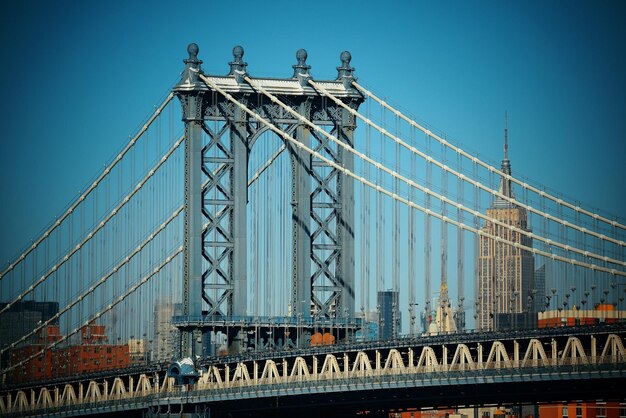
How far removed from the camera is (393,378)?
148m

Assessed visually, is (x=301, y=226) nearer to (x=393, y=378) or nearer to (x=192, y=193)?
(x=192, y=193)

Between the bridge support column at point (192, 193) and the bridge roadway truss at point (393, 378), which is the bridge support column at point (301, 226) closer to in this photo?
the bridge roadway truss at point (393, 378)

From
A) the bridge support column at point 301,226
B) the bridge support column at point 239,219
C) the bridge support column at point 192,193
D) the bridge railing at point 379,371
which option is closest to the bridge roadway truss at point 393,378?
the bridge railing at point 379,371

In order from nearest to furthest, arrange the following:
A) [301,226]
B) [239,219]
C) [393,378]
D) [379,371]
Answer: [393,378] < [379,371] < [239,219] < [301,226]

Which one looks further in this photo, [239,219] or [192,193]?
[239,219]

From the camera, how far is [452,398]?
15162 centimetres

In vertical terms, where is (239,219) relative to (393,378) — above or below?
above

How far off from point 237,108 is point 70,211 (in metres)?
20.3

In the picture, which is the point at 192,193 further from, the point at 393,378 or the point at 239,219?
the point at 393,378

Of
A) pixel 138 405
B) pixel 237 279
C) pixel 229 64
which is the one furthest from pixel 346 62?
pixel 138 405

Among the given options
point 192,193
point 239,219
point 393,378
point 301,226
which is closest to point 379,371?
point 393,378

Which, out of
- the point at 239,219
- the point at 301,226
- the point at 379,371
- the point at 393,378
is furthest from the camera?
the point at 301,226

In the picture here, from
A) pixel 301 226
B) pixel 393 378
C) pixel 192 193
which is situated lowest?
pixel 393 378

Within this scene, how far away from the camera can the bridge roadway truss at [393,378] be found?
5536 inches
